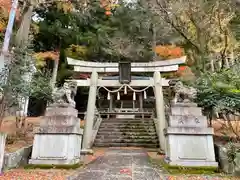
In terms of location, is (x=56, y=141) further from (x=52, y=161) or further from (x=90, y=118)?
(x=90, y=118)

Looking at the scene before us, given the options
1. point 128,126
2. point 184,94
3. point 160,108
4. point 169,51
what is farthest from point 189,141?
point 169,51

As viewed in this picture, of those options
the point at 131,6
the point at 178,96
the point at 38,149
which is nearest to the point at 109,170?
the point at 38,149

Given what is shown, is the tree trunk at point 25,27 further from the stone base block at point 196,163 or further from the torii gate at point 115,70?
the stone base block at point 196,163

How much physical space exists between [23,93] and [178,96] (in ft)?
14.9

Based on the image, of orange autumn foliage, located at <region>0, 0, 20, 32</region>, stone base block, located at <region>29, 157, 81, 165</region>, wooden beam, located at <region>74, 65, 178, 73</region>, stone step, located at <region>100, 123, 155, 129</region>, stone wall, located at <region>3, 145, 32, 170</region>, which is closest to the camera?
stone wall, located at <region>3, 145, 32, 170</region>

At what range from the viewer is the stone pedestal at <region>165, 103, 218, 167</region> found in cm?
541

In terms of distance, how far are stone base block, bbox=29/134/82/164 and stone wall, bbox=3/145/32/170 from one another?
1.00 feet

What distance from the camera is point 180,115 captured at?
5.76 meters

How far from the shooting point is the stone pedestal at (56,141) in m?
5.54

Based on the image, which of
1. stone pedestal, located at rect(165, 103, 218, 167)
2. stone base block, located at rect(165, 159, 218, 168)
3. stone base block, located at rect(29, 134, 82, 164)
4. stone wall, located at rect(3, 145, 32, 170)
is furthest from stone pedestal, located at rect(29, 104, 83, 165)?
stone base block, located at rect(165, 159, 218, 168)

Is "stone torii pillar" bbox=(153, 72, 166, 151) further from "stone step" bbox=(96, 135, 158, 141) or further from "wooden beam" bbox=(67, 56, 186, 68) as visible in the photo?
"stone step" bbox=(96, 135, 158, 141)

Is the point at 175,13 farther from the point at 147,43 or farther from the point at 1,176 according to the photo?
the point at 1,176

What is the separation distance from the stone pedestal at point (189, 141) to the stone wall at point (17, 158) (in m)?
3.89

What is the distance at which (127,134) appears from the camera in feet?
36.8
